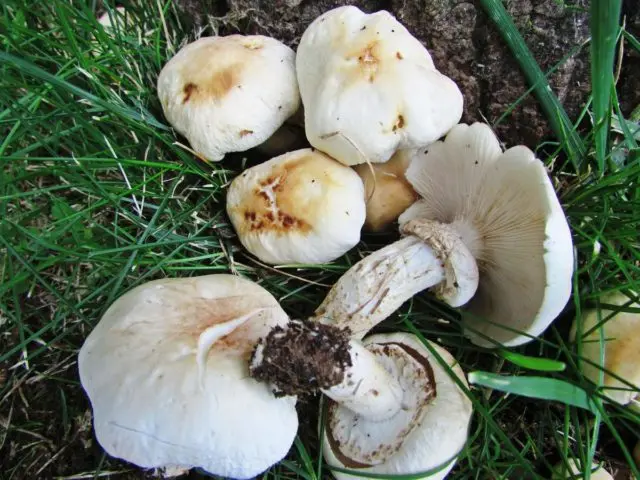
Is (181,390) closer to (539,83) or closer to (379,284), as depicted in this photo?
(379,284)

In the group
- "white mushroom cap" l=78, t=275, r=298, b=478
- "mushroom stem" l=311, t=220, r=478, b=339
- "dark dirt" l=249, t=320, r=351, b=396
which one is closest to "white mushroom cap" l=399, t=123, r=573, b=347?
"mushroom stem" l=311, t=220, r=478, b=339

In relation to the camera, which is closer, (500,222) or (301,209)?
(500,222)

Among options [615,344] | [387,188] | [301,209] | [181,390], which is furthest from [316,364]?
[615,344]

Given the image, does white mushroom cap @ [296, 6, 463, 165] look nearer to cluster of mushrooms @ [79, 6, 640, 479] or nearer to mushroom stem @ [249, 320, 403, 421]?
cluster of mushrooms @ [79, 6, 640, 479]

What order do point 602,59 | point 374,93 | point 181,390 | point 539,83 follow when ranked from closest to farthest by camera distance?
point 181,390 → point 602,59 → point 374,93 → point 539,83

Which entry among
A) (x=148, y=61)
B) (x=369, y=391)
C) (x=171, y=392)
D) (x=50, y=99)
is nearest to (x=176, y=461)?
(x=171, y=392)

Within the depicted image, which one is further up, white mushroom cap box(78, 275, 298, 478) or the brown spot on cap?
the brown spot on cap
